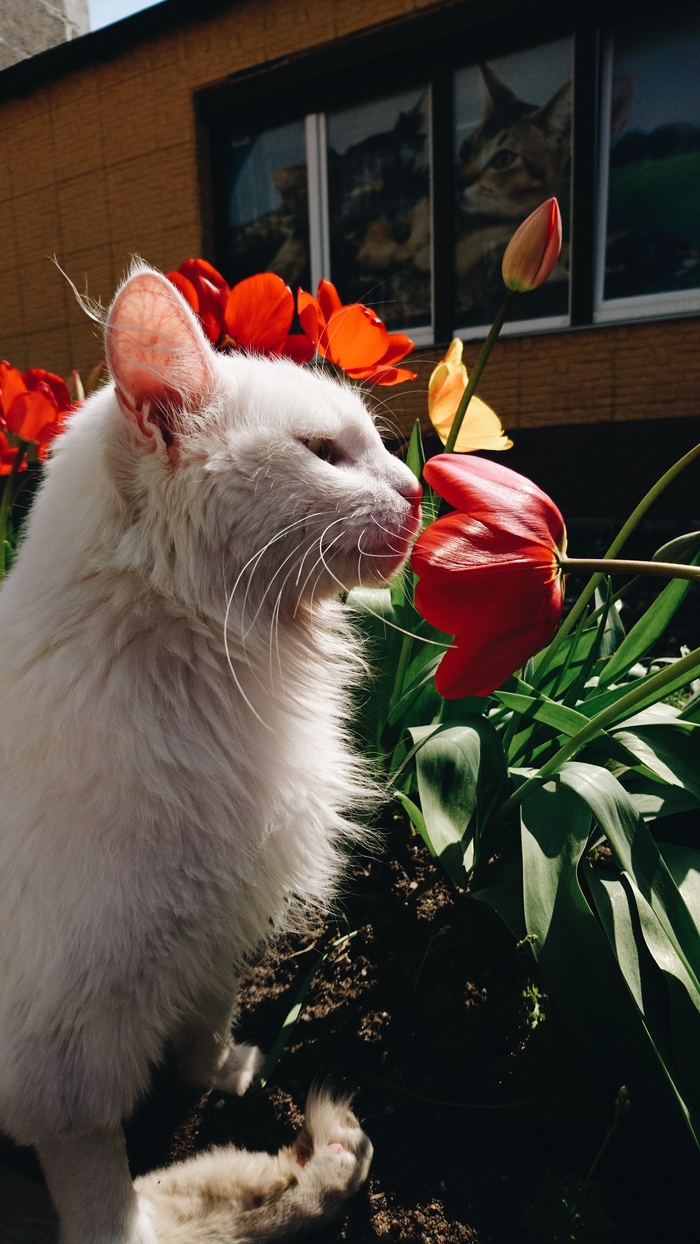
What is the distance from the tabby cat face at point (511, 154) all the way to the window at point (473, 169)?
11 mm

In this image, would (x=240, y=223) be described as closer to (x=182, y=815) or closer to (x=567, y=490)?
(x=567, y=490)

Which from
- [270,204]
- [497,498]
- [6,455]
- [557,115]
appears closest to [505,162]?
[557,115]

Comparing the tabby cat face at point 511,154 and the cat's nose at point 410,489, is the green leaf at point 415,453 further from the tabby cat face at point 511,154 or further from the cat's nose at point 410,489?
the tabby cat face at point 511,154

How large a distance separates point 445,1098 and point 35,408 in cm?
153

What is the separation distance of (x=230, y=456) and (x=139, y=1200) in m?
1.03

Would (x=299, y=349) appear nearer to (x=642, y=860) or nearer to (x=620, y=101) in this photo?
(x=642, y=860)

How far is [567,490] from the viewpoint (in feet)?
18.6

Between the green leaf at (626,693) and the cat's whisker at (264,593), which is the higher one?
the cat's whisker at (264,593)

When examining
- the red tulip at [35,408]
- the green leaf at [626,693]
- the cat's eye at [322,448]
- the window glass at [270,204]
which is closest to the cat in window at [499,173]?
the window glass at [270,204]

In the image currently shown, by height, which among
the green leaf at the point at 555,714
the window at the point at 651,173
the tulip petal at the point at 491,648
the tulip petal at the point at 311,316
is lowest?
the green leaf at the point at 555,714

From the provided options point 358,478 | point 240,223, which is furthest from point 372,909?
point 240,223

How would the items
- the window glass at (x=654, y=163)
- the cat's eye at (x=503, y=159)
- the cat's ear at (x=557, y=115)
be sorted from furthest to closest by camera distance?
the cat's eye at (x=503, y=159) → the cat's ear at (x=557, y=115) → the window glass at (x=654, y=163)

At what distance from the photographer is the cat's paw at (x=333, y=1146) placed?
106 cm

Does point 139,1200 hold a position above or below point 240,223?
below
